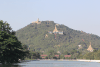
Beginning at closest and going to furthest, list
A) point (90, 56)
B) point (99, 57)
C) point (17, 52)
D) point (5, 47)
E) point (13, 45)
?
point (5, 47) < point (13, 45) < point (17, 52) < point (99, 57) < point (90, 56)

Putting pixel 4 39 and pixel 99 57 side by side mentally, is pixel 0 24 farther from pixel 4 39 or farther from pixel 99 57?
pixel 99 57

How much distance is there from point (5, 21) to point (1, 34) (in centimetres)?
1123

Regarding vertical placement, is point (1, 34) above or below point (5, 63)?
above

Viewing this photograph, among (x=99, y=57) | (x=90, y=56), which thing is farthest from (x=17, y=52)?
(x=90, y=56)

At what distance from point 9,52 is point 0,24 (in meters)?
11.0

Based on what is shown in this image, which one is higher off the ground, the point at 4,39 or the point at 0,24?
the point at 0,24

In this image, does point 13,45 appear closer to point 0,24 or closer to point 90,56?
point 0,24

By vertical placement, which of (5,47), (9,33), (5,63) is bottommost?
(5,63)

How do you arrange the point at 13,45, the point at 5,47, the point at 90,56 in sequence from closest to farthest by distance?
the point at 5,47 → the point at 13,45 → the point at 90,56

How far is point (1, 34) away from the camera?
7456 cm

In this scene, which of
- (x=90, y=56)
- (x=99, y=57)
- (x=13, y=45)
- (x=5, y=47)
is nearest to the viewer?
(x=5, y=47)

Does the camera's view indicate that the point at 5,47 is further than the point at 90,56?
No

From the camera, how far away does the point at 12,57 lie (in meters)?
77.9

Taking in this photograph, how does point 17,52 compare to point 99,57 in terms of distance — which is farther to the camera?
point 99,57
